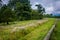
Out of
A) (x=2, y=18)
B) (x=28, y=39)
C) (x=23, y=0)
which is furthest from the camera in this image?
(x=23, y=0)

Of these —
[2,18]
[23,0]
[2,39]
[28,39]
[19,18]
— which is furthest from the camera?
[23,0]

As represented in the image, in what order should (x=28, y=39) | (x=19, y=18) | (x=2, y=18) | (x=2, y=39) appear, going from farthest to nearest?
1. (x=19, y=18)
2. (x=2, y=18)
3. (x=28, y=39)
4. (x=2, y=39)

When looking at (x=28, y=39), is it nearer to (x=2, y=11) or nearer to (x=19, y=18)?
(x=2, y=11)

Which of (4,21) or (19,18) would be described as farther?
(19,18)

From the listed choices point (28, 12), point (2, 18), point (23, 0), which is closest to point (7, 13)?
point (2, 18)

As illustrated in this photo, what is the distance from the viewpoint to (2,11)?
2958 centimetres

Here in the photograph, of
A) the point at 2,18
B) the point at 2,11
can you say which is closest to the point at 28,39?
the point at 2,18

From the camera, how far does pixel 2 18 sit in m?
A: 27.9

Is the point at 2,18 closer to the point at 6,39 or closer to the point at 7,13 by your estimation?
the point at 7,13

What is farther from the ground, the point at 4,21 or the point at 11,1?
the point at 11,1

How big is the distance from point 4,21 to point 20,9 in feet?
72.1

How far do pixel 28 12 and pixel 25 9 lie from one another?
4.32 ft

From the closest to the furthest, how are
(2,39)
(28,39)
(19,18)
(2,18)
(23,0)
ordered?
(2,39)
(28,39)
(2,18)
(19,18)
(23,0)

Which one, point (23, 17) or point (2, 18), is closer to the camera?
point (2, 18)
